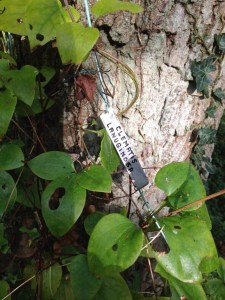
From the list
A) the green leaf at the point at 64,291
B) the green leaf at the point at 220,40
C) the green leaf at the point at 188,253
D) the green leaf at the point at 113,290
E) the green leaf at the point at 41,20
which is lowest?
the green leaf at the point at 64,291

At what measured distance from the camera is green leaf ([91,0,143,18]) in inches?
28.5

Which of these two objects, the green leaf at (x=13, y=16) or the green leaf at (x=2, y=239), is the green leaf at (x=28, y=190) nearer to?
the green leaf at (x=2, y=239)

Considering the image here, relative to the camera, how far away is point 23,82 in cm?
86

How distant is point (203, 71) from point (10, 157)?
63cm

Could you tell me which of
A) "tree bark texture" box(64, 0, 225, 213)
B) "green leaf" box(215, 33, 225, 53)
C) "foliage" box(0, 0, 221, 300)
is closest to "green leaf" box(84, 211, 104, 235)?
"foliage" box(0, 0, 221, 300)

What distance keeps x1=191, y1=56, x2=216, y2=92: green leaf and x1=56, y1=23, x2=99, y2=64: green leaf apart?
1.21ft

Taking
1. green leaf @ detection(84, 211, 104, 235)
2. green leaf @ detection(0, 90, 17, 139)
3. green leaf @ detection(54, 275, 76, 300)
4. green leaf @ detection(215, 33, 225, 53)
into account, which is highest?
green leaf @ detection(215, 33, 225, 53)

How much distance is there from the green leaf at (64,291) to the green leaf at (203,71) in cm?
75

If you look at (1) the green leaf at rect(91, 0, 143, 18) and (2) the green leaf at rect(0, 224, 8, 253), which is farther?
(2) the green leaf at rect(0, 224, 8, 253)

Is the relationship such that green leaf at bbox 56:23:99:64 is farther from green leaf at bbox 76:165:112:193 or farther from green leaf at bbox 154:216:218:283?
green leaf at bbox 154:216:218:283

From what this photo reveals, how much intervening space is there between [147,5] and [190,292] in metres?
0.78

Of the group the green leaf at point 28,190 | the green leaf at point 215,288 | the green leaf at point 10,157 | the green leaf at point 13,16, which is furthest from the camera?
the green leaf at point 215,288

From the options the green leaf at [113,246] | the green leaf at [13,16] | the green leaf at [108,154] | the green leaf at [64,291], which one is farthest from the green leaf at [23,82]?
the green leaf at [64,291]

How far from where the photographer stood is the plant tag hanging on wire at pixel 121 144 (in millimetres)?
850
